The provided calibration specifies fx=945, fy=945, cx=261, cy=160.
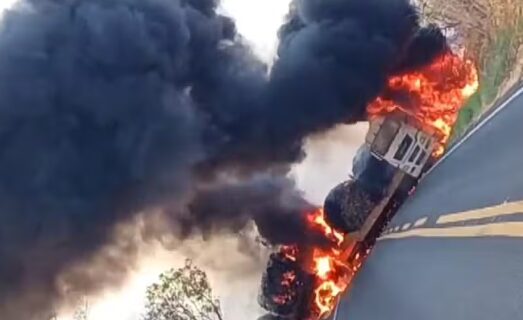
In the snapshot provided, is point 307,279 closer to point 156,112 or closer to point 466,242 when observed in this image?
point 156,112

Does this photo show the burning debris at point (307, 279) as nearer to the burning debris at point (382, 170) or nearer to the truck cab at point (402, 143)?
the burning debris at point (382, 170)

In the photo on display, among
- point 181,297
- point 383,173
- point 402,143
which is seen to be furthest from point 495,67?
point 181,297

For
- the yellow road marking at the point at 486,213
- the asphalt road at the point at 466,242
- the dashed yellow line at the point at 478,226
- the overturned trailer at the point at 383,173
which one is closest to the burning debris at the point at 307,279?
the overturned trailer at the point at 383,173

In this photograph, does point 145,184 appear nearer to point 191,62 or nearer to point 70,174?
point 70,174

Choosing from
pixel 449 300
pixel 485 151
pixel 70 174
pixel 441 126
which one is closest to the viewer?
pixel 449 300

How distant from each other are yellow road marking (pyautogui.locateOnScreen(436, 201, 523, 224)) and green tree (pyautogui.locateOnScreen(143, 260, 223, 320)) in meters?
20.2

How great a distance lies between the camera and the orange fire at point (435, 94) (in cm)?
1652

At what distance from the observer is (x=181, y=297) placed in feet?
92.1

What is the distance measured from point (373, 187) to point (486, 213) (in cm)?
1152

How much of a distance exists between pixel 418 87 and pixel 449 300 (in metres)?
14.6

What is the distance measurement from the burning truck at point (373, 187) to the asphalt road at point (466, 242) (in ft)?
20.0

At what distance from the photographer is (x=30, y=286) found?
60.0 ft

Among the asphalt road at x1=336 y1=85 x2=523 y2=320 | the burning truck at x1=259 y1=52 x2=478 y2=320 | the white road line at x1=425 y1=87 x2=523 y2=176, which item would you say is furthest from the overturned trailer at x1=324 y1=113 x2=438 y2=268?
the white road line at x1=425 y1=87 x2=523 y2=176

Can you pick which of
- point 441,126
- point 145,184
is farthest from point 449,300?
point 145,184
